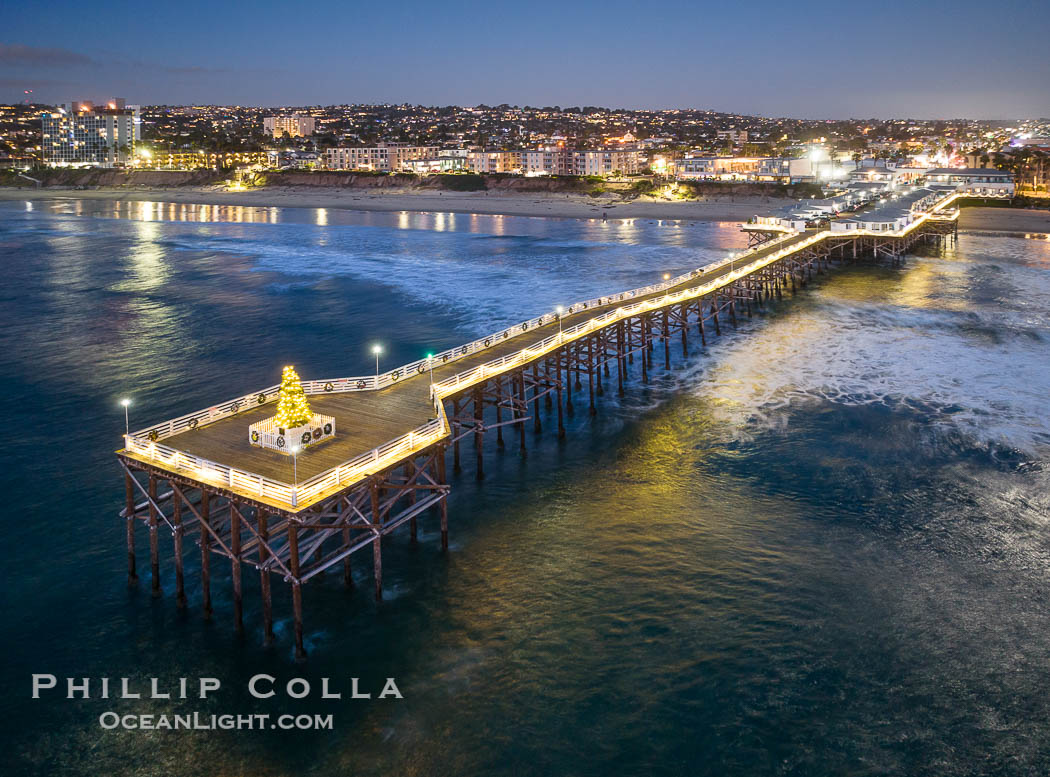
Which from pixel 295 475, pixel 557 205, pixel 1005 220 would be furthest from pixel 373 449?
pixel 557 205

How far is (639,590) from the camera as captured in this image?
2509 centimetres

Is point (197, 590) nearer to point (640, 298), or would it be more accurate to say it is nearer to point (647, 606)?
point (647, 606)

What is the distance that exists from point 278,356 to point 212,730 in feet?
121

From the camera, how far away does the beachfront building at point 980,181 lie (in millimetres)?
160625

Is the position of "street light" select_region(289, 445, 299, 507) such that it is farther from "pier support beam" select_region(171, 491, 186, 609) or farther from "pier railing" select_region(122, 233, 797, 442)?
"pier railing" select_region(122, 233, 797, 442)

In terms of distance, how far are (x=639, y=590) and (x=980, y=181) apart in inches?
6784

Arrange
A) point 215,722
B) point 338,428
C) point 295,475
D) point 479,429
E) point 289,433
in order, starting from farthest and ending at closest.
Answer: point 479,429
point 338,428
point 289,433
point 295,475
point 215,722

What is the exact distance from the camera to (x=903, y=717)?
1973 centimetres

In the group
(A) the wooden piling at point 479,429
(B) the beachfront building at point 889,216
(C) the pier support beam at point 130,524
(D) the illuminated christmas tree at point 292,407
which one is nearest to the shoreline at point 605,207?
(B) the beachfront building at point 889,216

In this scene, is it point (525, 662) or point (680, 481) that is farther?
point (680, 481)

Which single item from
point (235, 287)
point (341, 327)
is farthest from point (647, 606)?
point (235, 287)

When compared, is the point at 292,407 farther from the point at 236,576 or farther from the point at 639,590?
the point at 639,590

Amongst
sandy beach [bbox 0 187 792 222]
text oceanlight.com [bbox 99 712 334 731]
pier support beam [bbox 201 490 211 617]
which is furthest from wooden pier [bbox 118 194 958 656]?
sandy beach [bbox 0 187 792 222]

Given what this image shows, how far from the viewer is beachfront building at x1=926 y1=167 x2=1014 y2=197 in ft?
527
